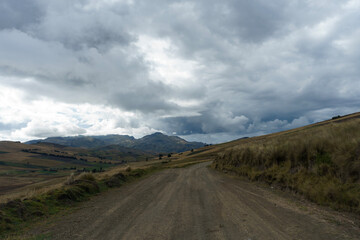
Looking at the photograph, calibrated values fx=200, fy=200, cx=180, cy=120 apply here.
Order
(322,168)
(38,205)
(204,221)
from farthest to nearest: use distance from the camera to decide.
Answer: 1. (322,168)
2. (38,205)
3. (204,221)

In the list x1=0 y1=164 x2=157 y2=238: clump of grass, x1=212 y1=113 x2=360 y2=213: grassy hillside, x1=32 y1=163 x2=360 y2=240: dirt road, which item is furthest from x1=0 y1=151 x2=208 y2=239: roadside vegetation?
x1=212 y1=113 x2=360 y2=213: grassy hillside

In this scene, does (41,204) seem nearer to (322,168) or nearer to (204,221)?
(204,221)

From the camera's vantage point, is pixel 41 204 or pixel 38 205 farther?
pixel 41 204

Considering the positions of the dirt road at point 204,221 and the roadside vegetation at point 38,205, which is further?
the roadside vegetation at point 38,205

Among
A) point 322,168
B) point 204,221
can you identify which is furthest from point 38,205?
point 322,168

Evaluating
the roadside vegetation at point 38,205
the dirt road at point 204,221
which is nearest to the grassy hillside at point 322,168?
the dirt road at point 204,221

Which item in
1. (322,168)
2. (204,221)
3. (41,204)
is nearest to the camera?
(204,221)

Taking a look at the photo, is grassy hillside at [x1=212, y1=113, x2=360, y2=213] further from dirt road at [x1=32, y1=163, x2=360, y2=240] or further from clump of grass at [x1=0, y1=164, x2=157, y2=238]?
clump of grass at [x1=0, y1=164, x2=157, y2=238]

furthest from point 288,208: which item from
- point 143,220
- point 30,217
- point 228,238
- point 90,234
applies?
point 30,217

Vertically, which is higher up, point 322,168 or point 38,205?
point 322,168

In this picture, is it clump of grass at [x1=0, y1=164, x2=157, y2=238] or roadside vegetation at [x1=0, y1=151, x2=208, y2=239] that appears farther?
clump of grass at [x1=0, y1=164, x2=157, y2=238]

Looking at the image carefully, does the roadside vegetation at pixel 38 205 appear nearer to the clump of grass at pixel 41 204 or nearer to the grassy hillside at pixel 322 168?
the clump of grass at pixel 41 204

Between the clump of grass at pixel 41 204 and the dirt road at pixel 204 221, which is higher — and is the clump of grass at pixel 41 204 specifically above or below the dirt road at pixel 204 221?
above

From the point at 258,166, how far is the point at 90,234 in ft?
49.3
